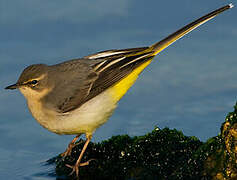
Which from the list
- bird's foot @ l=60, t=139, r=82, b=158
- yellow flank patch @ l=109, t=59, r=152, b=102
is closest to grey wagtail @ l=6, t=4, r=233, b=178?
yellow flank patch @ l=109, t=59, r=152, b=102

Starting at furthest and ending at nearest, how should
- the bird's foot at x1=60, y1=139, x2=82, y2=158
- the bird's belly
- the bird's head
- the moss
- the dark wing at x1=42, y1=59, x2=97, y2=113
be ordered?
the bird's foot at x1=60, y1=139, x2=82, y2=158 → the bird's head → the dark wing at x1=42, y1=59, x2=97, y2=113 → the bird's belly → the moss

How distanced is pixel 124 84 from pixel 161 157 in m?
1.65

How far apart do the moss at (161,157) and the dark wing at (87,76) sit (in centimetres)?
104

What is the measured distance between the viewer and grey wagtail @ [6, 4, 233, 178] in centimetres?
786

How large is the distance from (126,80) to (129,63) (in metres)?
0.34

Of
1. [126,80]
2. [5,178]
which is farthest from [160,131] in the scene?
[5,178]

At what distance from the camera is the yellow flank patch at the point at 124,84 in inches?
322

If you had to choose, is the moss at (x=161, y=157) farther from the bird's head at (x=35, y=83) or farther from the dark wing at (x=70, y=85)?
the bird's head at (x=35, y=83)

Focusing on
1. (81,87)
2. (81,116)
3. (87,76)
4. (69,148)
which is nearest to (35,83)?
(81,87)

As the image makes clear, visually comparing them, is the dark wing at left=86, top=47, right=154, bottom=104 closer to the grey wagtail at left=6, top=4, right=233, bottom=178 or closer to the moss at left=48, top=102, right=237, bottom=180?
the grey wagtail at left=6, top=4, right=233, bottom=178

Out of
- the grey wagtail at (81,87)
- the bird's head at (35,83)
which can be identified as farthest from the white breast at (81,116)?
the bird's head at (35,83)

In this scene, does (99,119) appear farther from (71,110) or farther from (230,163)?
(230,163)

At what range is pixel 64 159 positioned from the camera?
8.75m

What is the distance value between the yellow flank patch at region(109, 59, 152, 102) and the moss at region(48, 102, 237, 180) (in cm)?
82
